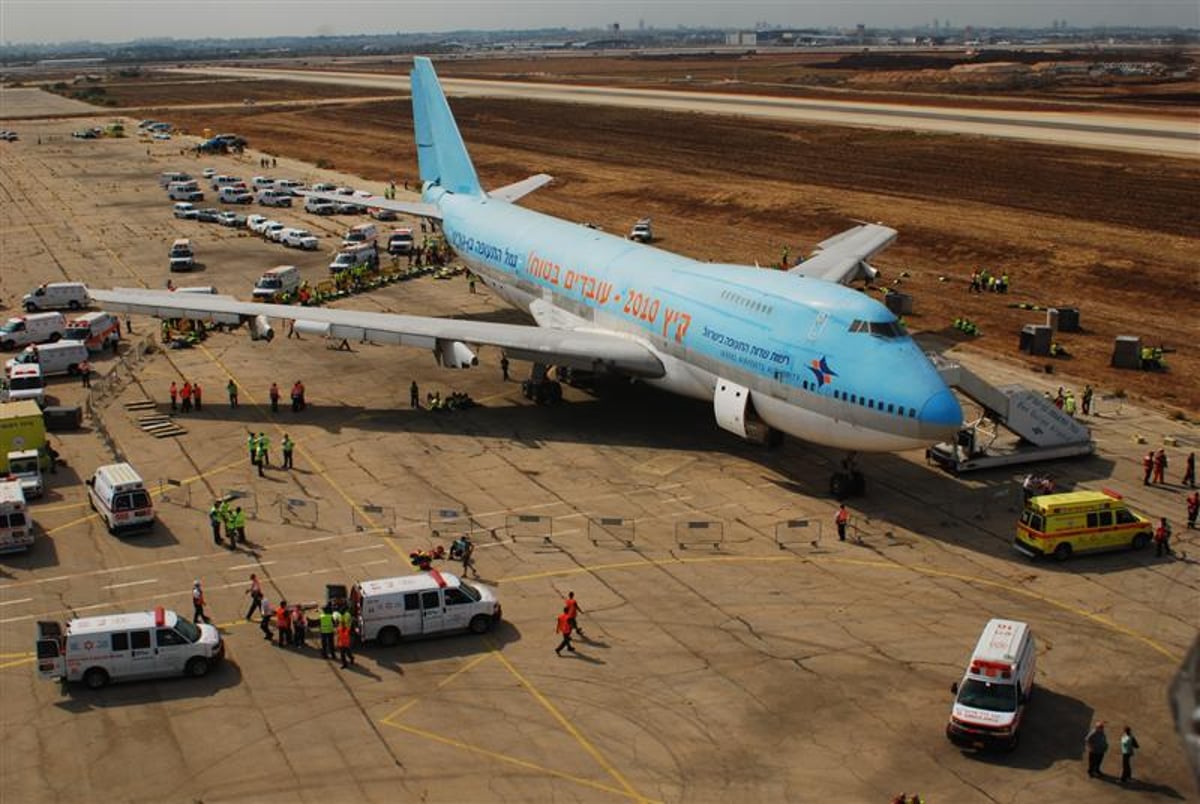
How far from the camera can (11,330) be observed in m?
67.9

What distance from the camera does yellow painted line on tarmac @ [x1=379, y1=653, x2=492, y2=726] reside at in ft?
102

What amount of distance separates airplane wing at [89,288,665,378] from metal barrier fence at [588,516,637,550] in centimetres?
1012

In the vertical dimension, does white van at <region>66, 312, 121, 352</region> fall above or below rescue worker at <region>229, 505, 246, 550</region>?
above

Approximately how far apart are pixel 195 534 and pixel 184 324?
32.3 m

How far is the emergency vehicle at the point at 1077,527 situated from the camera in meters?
40.1

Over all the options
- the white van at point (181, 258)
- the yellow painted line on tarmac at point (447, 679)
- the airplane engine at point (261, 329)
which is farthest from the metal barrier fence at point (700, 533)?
the white van at point (181, 258)

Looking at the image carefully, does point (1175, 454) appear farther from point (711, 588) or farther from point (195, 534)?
point (195, 534)

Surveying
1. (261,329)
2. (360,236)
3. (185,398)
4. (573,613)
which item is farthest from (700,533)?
(360,236)

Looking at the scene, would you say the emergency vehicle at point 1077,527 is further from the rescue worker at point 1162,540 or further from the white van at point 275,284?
the white van at point 275,284

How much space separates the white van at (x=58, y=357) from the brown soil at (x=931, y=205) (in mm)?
48405

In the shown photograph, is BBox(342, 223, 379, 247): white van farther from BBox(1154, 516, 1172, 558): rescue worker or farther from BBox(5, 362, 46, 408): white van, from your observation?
BBox(1154, 516, 1172, 558): rescue worker

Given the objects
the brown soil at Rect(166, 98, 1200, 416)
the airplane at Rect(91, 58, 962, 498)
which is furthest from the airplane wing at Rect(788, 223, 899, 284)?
the brown soil at Rect(166, 98, 1200, 416)

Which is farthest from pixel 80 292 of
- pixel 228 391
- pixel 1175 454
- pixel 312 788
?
pixel 1175 454

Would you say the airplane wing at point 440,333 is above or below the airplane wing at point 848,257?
below
